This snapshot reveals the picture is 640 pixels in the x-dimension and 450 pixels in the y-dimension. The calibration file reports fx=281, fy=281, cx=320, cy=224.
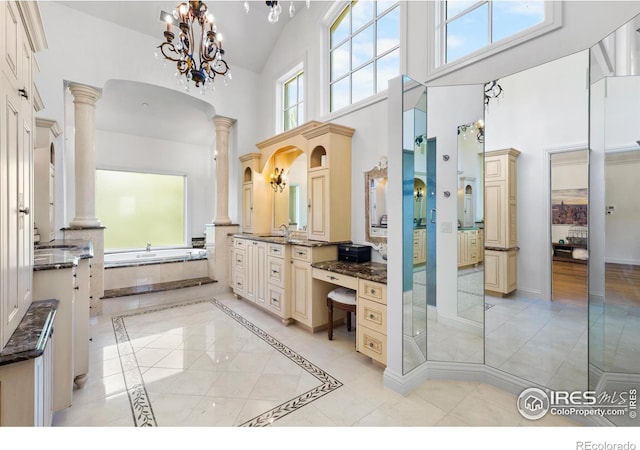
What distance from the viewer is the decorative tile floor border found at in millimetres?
1822

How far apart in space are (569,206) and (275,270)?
9.53 ft

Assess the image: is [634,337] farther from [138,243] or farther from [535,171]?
[138,243]

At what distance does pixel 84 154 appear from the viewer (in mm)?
3850

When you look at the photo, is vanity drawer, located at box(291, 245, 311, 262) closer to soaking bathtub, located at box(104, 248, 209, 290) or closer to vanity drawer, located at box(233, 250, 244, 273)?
vanity drawer, located at box(233, 250, 244, 273)

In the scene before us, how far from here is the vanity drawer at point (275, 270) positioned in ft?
11.4

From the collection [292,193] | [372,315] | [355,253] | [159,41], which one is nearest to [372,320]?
[372,315]

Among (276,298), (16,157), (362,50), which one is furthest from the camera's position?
(276,298)

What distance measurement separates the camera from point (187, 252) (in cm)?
602

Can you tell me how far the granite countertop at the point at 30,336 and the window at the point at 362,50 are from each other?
3.36 meters

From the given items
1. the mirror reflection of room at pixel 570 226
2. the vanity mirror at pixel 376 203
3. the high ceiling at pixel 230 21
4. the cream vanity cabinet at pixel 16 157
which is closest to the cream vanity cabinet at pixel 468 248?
the mirror reflection of room at pixel 570 226

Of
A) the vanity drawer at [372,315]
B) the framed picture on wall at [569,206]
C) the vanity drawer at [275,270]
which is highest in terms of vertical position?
the framed picture on wall at [569,206]

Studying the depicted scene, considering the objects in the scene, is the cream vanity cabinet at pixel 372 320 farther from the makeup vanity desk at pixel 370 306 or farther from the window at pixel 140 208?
the window at pixel 140 208

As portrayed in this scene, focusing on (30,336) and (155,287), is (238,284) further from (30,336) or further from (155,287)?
(30,336)

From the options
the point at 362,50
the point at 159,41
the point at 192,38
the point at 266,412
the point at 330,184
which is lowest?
the point at 266,412
